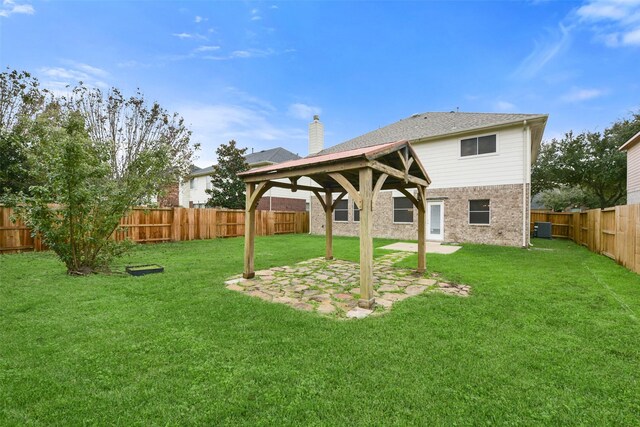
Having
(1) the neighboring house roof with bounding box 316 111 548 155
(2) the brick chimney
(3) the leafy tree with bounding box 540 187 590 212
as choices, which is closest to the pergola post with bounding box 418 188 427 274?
(1) the neighboring house roof with bounding box 316 111 548 155

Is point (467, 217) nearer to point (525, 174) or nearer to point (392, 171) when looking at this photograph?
point (525, 174)

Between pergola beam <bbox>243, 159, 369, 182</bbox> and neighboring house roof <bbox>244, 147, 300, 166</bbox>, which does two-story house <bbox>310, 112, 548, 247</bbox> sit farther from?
neighboring house roof <bbox>244, 147, 300, 166</bbox>

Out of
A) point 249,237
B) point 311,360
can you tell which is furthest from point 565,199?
point 311,360

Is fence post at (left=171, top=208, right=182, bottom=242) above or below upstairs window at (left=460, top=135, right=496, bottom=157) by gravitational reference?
below

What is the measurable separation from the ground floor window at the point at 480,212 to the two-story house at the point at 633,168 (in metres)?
5.71

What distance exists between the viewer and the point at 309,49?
13969 mm

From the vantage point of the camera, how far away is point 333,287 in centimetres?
573

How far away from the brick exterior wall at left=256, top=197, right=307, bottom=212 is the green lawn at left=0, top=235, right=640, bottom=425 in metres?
19.2

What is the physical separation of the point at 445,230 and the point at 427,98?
9.84m

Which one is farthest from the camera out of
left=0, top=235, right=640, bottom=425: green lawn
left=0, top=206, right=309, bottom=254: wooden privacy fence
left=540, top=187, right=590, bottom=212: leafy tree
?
left=540, top=187, right=590, bottom=212: leafy tree

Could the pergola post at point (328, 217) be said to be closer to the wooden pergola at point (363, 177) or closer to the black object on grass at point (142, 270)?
the wooden pergola at point (363, 177)

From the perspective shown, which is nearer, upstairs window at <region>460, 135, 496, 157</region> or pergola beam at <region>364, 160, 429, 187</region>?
pergola beam at <region>364, 160, 429, 187</region>

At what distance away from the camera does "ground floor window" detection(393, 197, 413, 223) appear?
50.2 feet

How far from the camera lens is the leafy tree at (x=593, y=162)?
770 inches
